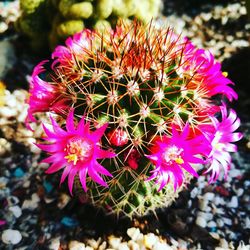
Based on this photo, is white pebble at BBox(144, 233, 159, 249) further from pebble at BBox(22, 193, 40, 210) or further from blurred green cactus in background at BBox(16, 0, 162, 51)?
blurred green cactus in background at BBox(16, 0, 162, 51)

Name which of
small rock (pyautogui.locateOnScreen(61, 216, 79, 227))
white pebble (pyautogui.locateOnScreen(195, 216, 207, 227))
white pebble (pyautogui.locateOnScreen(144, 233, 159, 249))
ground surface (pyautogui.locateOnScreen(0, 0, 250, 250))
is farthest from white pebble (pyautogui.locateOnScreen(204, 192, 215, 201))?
small rock (pyautogui.locateOnScreen(61, 216, 79, 227))

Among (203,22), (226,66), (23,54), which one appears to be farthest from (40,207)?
(203,22)

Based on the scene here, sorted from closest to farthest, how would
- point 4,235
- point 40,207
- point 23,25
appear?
point 4,235
point 40,207
point 23,25

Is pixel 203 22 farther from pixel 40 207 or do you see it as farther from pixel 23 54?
pixel 40 207

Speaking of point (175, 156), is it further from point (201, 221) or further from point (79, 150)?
point (201, 221)

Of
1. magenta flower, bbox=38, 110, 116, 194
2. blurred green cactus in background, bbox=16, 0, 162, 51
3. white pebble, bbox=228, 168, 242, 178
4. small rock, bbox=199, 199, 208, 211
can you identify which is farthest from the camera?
blurred green cactus in background, bbox=16, 0, 162, 51

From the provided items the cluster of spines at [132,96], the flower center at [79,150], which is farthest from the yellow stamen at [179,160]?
Answer: the flower center at [79,150]

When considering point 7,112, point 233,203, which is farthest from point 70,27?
point 233,203
